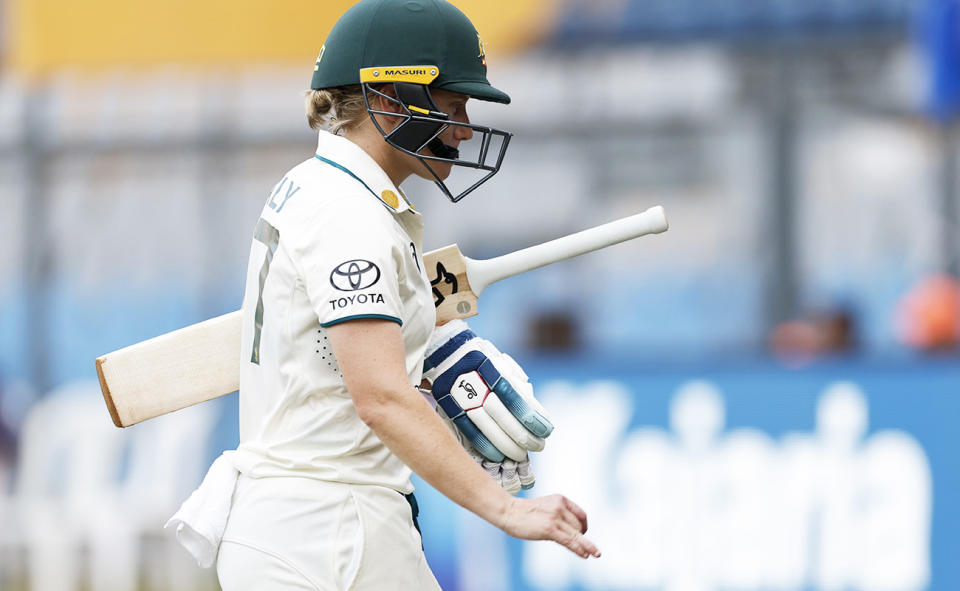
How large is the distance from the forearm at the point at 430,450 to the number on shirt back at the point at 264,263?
0.29m

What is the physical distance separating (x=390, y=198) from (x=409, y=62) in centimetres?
24

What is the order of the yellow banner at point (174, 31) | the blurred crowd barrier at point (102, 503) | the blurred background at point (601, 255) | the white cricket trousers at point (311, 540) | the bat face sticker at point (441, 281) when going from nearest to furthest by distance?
the white cricket trousers at point (311, 540) < the bat face sticker at point (441, 281) < the blurred background at point (601, 255) < the blurred crowd barrier at point (102, 503) < the yellow banner at point (174, 31)

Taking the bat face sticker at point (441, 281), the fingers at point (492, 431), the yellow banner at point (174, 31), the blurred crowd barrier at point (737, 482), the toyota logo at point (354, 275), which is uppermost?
the yellow banner at point (174, 31)

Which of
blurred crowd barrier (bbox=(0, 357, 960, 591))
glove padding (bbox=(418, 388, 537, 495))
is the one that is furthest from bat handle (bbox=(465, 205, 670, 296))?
blurred crowd barrier (bbox=(0, 357, 960, 591))

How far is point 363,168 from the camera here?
239 cm

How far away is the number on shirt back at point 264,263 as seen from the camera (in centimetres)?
234

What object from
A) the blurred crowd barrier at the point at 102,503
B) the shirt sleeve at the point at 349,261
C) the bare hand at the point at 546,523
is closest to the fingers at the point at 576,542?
the bare hand at the point at 546,523

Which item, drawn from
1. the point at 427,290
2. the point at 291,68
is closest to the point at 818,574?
the point at 427,290

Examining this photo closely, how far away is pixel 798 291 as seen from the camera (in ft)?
32.0

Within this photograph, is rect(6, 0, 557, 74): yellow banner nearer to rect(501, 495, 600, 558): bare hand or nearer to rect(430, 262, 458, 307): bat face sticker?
rect(430, 262, 458, 307): bat face sticker

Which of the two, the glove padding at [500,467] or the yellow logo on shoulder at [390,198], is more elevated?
the yellow logo on shoulder at [390,198]

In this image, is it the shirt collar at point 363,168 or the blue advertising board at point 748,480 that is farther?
the blue advertising board at point 748,480

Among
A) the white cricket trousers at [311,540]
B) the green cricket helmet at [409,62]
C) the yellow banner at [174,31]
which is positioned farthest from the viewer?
the yellow banner at [174,31]

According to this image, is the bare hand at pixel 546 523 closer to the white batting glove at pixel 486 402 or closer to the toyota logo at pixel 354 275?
the white batting glove at pixel 486 402
